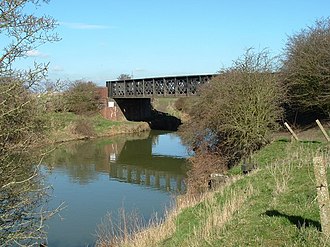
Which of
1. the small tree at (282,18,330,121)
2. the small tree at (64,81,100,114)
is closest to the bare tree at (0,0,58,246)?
the small tree at (282,18,330,121)

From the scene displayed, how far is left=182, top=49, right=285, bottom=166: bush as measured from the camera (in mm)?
22344

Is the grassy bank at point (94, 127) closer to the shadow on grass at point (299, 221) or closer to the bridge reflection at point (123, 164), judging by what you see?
the bridge reflection at point (123, 164)

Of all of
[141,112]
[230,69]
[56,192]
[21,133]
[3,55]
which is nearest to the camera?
[3,55]

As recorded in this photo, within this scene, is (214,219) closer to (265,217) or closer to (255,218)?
(255,218)

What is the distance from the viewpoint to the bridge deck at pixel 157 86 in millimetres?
44938

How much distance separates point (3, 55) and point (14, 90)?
2.09ft

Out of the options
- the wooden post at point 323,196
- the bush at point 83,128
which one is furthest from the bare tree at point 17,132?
the bush at point 83,128

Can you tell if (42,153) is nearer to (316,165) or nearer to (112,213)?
(316,165)

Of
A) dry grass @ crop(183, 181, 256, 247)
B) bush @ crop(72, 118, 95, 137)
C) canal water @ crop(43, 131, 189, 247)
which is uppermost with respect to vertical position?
bush @ crop(72, 118, 95, 137)

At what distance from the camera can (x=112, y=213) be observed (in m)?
17.5

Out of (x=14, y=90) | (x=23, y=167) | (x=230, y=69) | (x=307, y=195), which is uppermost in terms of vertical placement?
(x=230, y=69)

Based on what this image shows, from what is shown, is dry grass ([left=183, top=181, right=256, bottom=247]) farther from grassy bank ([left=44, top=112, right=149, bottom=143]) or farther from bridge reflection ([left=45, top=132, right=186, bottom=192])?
grassy bank ([left=44, top=112, right=149, bottom=143])

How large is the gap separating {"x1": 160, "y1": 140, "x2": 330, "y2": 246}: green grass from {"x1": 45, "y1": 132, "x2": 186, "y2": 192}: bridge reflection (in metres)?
9.82

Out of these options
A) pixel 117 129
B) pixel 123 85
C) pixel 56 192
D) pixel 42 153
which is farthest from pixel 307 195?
pixel 123 85
